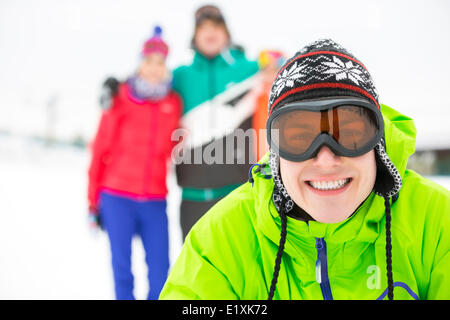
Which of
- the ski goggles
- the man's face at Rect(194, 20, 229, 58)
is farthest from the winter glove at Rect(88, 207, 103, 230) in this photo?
the ski goggles

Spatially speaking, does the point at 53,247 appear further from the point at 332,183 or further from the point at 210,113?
the point at 332,183

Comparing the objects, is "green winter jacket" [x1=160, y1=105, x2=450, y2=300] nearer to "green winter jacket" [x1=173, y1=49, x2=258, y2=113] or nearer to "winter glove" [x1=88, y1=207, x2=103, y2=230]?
"green winter jacket" [x1=173, y1=49, x2=258, y2=113]

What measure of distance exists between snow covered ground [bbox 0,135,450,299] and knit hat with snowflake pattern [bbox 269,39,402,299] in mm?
1766

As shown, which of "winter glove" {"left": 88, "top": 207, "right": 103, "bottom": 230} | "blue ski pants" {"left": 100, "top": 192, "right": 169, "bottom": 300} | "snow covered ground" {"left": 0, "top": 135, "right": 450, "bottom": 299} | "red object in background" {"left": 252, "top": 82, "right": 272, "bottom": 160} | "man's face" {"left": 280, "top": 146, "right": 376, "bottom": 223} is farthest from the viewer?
"snow covered ground" {"left": 0, "top": 135, "right": 450, "bottom": 299}

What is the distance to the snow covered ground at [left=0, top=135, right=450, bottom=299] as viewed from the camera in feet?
10.9

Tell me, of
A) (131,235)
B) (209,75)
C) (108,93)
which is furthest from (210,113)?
(131,235)

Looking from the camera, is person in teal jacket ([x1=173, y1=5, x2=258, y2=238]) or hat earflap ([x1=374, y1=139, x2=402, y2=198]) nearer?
hat earflap ([x1=374, y1=139, x2=402, y2=198])

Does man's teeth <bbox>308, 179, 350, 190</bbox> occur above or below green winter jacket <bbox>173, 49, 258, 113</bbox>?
below

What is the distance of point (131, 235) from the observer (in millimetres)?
2543

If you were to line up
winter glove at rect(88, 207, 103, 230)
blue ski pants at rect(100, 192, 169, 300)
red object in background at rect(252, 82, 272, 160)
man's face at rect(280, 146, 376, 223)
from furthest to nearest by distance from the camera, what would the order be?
1. winter glove at rect(88, 207, 103, 230)
2. blue ski pants at rect(100, 192, 169, 300)
3. red object in background at rect(252, 82, 272, 160)
4. man's face at rect(280, 146, 376, 223)

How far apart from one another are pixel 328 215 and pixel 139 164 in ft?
5.86

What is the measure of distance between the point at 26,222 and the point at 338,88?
6702 millimetres

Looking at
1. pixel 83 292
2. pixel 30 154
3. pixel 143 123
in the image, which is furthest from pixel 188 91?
pixel 30 154

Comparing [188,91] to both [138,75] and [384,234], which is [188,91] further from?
[384,234]
